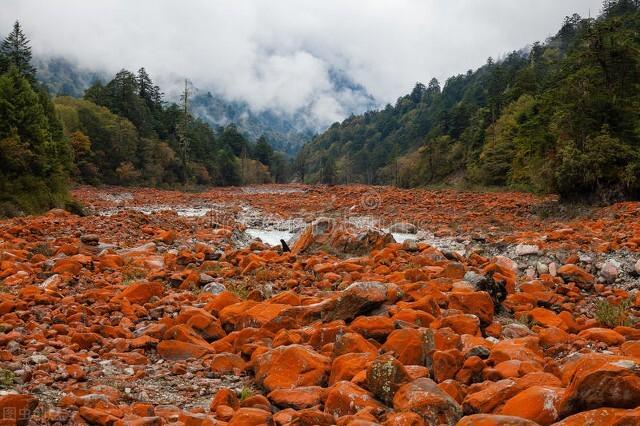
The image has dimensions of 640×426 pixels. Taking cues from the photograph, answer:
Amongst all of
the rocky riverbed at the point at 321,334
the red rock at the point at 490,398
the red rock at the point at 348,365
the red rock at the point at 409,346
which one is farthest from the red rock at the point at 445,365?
the red rock at the point at 490,398

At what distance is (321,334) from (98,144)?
58677 millimetres

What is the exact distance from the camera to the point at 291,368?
5297mm

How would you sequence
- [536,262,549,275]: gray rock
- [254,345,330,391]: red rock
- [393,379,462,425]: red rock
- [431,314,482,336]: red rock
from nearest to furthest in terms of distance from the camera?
[393,379,462,425]: red rock → [254,345,330,391]: red rock → [431,314,482,336]: red rock → [536,262,549,275]: gray rock

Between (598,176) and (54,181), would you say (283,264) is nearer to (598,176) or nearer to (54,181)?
(598,176)

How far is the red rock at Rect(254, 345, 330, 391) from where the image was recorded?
513cm

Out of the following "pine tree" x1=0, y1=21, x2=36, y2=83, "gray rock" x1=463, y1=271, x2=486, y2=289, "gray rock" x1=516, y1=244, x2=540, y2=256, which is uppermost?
"pine tree" x1=0, y1=21, x2=36, y2=83

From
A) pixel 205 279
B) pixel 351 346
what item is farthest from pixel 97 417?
pixel 205 279

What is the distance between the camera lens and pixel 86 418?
410cm

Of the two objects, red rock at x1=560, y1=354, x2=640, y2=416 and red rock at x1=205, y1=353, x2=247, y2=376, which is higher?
red rock at x1=560, y1=354, x2=640, y2=416

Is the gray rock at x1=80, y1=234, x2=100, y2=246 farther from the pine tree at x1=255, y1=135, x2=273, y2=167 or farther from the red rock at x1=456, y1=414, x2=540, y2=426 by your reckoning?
the pine tree at x1=255, y1=135, x2=273, y2=167

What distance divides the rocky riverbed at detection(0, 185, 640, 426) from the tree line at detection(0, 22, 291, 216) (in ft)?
39.0

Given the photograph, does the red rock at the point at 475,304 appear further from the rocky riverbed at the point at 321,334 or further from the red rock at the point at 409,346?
the red rock at the point at 409,346

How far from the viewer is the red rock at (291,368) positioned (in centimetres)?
513

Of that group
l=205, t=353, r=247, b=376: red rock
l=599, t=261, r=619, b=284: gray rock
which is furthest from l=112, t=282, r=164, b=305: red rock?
l=599, t=261, r=619, b=284: gray rock
